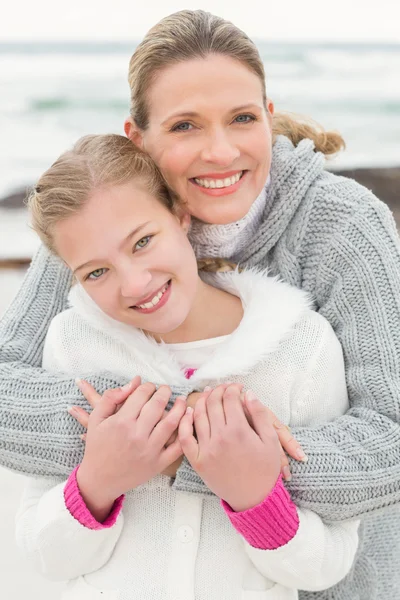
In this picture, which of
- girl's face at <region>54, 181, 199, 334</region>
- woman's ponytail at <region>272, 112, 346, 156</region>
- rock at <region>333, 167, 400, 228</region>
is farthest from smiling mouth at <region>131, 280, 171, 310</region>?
rock at <region>333, 167, 400, 228</region>

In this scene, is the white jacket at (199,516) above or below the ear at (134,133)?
below

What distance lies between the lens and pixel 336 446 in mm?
1185

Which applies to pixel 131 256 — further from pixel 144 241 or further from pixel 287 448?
pixel 287 448

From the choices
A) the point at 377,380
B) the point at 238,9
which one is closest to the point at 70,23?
the point at 238,9

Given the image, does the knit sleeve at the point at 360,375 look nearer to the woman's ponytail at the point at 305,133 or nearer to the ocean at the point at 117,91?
the woman's ponytail at the point at 305,133

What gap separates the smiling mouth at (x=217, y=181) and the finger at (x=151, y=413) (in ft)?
1.42

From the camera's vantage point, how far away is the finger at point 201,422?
3.62ft

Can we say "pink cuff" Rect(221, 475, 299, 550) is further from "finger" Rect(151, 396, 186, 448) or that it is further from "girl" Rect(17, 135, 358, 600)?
"finger" Rect(151, 396, 186, 448)

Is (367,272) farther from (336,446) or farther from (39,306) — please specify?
(39,306)

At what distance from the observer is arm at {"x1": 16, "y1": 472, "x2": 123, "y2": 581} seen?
1142mm

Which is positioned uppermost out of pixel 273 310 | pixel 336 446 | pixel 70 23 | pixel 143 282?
pixel 143 282

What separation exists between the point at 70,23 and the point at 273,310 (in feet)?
19.2

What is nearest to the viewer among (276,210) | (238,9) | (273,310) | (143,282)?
(143,282)

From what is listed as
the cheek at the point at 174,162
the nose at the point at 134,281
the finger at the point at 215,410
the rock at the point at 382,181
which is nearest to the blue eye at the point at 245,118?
the cheek at the point at 174,162
